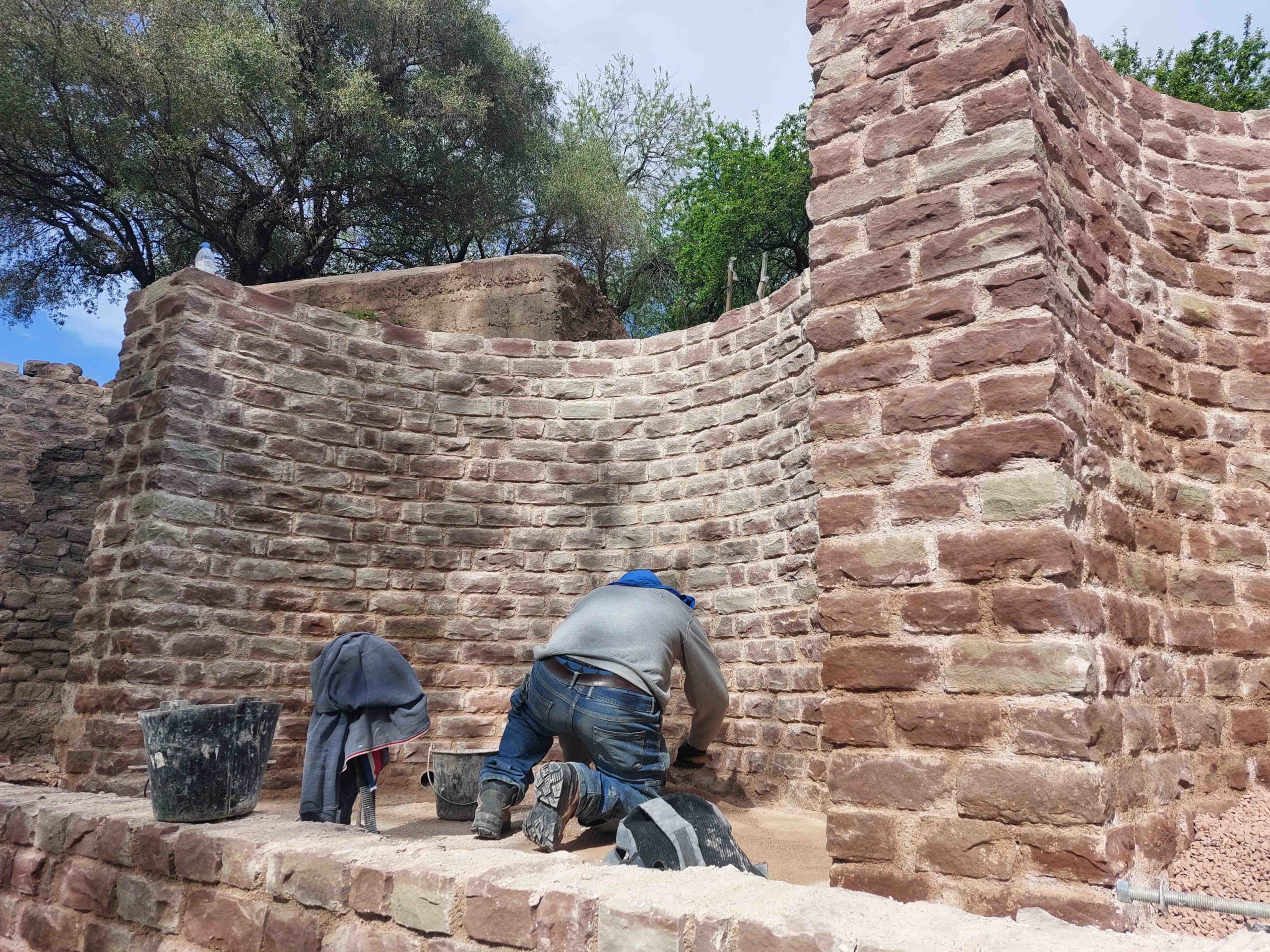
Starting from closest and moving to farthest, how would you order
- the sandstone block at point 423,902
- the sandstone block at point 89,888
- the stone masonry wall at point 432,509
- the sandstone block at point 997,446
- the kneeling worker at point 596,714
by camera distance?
1. the sandstone block at point 423,902
2. the sandstone block at point 997,446
3. the sandstone block at point 89,888
4. the kneeling worker at point 596,714
5. the stone masonry wall at point 432,509

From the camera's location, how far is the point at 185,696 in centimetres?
550

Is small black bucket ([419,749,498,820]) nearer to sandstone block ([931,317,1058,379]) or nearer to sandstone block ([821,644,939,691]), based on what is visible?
sandstone block ([821,644,939,691])

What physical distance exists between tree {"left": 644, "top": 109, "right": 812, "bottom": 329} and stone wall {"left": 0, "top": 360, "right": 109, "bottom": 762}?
15.0 meters

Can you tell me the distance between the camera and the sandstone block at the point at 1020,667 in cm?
249

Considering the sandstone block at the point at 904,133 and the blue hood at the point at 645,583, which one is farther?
the blue hood at the point at 645,583

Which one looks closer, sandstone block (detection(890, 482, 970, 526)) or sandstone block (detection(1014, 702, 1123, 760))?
sandstone block (detection(1014, 702, 1123, 760))

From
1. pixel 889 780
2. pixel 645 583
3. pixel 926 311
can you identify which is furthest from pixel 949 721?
pixel 645 583

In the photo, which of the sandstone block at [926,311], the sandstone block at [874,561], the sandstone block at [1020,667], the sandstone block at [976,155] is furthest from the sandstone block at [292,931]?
the sandstone block at [976,155]

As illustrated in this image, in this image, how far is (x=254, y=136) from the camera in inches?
609

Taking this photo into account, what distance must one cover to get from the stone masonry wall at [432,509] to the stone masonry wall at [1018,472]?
7.73 ft

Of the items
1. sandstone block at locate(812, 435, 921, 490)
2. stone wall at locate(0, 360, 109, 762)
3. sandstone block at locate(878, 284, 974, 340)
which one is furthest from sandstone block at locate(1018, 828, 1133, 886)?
stone wall at locate(0, 360, 109, 762)

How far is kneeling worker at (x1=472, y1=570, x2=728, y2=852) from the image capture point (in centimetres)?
365

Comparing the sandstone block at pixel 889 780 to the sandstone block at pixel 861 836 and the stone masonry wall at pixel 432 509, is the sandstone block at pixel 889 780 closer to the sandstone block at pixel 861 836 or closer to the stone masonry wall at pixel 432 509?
the sandstone block at pixel 861 836

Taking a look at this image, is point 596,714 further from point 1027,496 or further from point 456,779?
point 1027,496
